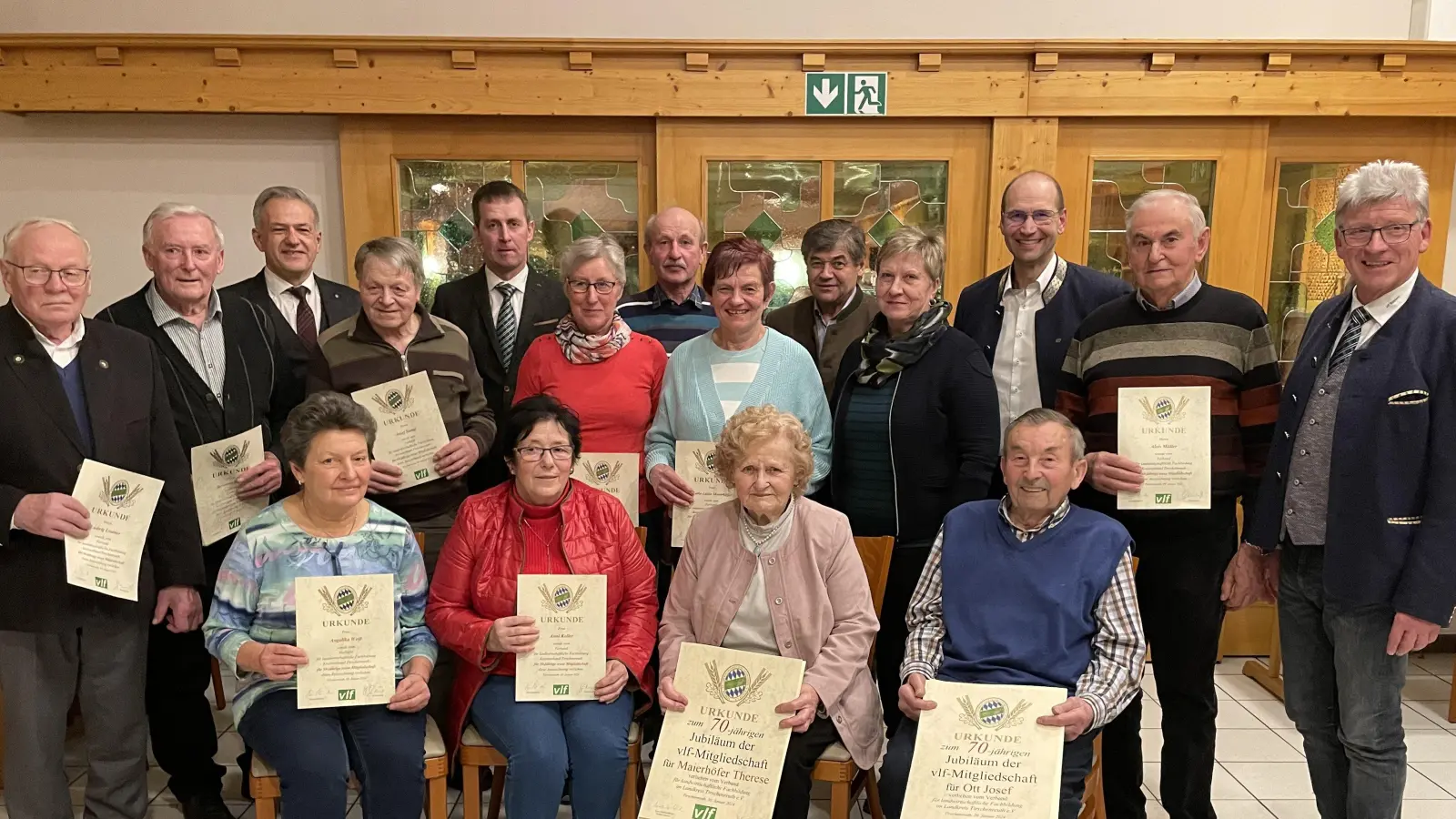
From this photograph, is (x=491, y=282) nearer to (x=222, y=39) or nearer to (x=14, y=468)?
(x=14, y=468)

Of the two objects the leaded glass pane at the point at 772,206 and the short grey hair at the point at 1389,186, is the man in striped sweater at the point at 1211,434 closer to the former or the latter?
the short grey hair at the point at 1389,186

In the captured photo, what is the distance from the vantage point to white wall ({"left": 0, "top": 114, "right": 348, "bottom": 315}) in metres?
4.24

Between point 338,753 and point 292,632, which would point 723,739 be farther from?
point 292,632

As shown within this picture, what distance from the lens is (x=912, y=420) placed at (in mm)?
2555

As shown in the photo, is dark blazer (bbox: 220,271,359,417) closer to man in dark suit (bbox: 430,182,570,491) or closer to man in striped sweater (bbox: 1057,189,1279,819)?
man in dark suit (bbox: 430,182,570,491)

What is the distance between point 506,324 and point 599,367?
0.71 meters

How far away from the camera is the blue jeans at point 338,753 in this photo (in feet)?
7.14

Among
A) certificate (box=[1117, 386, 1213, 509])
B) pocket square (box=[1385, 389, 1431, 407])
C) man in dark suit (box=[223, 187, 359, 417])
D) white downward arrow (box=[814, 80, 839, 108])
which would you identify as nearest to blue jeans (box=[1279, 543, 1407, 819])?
certificate (box=[1117, 386, 1213, 509])

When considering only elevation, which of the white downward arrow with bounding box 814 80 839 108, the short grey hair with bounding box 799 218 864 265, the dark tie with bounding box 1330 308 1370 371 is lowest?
the dark tie with bounding box 1330 308 1370 371

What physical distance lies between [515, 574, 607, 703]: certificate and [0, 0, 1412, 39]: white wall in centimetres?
292

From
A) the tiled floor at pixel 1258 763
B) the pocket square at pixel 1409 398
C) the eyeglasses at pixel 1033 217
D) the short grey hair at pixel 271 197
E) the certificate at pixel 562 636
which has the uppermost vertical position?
the short grey hair at pixel 271 197

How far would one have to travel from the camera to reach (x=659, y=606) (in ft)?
9.12

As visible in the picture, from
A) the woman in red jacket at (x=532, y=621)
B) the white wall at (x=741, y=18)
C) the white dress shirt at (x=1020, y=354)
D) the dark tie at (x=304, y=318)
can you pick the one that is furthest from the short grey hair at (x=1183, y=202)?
the dark tie at (x=304, y=318)

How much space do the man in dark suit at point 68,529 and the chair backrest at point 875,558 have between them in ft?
5.84
